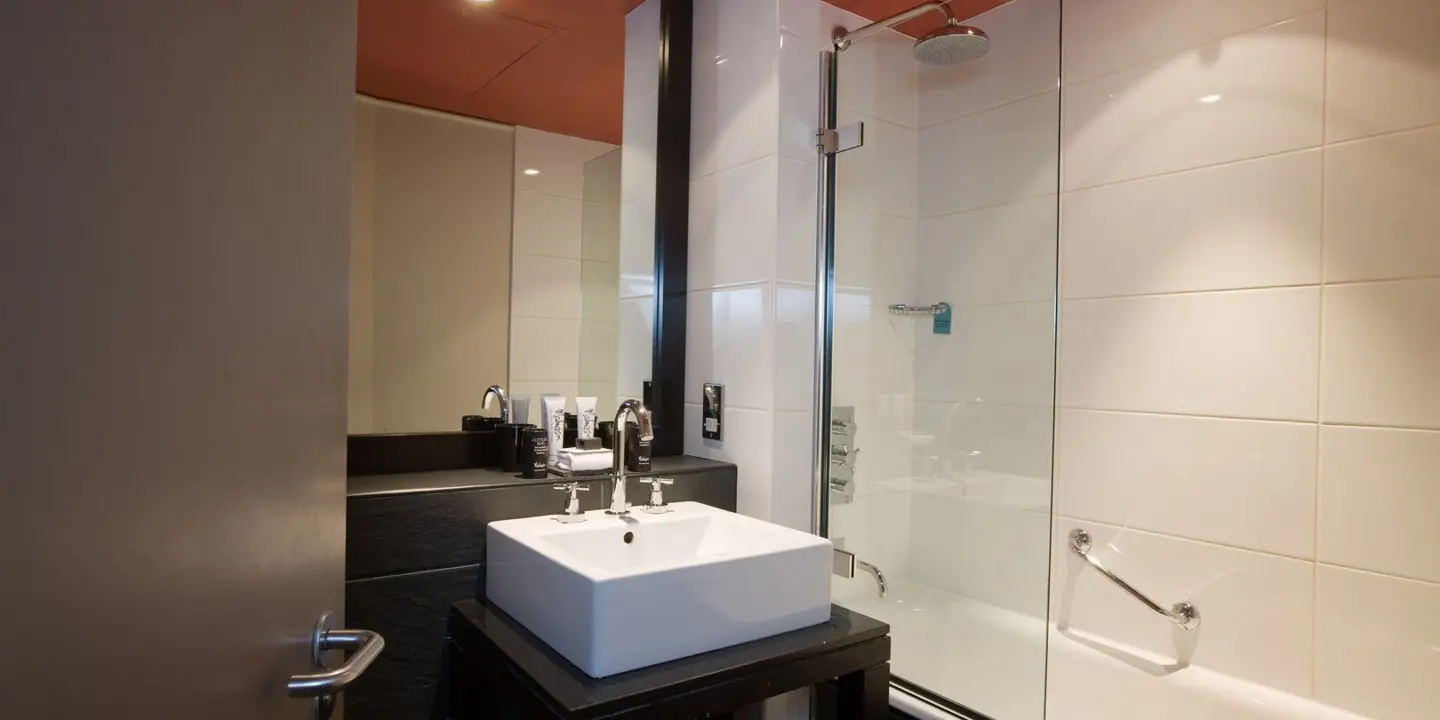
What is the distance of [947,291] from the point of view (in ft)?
7.45

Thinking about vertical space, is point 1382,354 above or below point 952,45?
below

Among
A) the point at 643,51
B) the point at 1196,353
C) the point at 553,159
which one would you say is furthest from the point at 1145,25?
the point at 553,159

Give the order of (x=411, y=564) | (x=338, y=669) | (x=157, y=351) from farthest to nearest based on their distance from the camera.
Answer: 1. (x=411, y=564)
2. (x=338, y=669)
3. (x=157, y=351)

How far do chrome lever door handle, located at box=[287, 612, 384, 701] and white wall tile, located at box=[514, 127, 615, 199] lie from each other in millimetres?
1324

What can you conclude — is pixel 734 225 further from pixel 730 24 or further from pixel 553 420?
pixel 553 420

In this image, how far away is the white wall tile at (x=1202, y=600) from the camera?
1.68 m

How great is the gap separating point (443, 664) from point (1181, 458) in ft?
6.08

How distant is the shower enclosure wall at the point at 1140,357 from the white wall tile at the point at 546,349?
Result: 69 cm

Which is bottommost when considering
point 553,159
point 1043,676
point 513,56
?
point 1043,676

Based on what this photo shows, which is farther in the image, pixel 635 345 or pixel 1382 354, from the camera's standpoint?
pixel 635 345

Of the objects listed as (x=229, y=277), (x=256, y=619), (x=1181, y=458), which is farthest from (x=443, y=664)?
(x=1181, y=458)

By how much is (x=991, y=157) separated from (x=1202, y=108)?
534mm

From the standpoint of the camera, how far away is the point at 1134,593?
1.90 metres

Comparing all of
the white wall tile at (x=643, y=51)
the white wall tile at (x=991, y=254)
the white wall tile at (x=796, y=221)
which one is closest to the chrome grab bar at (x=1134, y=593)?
the white wall tile at (x=991, y=254)
